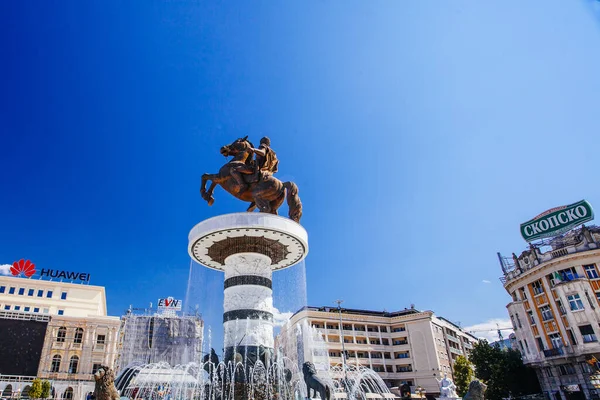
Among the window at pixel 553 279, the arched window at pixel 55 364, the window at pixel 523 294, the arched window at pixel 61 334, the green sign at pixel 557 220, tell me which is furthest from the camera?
the arched window at pixel 61 334

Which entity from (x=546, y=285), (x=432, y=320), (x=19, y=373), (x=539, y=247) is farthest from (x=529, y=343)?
(x=19, y=373)

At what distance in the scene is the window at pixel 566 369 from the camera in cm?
3443

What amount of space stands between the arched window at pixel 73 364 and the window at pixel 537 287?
173 ft

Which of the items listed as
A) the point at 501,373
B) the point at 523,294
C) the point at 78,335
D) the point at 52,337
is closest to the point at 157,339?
the point at 78,335

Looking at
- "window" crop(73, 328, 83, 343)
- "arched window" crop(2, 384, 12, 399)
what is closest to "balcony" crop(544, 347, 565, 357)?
"window" crop(73, 328, 83, 343)

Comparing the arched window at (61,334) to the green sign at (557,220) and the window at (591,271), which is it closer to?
the green sign at (557,220)

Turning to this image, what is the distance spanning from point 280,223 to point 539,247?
37702 millimetres

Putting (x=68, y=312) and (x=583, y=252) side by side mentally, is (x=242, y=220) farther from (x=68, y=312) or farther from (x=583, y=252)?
(x=68, y=312)

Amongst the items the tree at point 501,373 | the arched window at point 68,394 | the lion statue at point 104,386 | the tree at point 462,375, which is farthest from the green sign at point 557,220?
the arched window at point 68,394

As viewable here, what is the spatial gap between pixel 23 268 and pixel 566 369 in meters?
64.9

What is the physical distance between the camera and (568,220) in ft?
128

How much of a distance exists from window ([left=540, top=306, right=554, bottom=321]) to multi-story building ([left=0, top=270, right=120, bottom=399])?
161 feet

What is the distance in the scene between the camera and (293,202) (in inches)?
569

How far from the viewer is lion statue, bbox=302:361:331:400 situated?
34.2 ft
